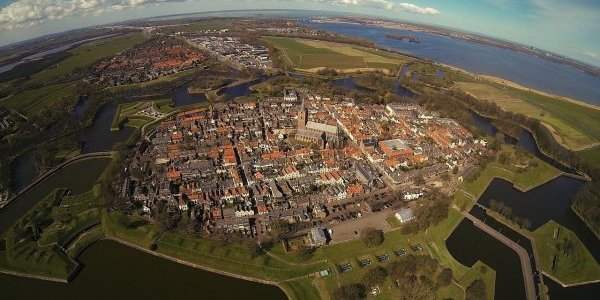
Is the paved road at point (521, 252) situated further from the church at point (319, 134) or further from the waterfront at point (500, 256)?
the church at point (319, 134)

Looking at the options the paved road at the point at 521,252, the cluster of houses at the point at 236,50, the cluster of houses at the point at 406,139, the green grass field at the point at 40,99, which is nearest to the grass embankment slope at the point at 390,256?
the paved road at the point at 521,252

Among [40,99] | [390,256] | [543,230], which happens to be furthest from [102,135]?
[543,230]

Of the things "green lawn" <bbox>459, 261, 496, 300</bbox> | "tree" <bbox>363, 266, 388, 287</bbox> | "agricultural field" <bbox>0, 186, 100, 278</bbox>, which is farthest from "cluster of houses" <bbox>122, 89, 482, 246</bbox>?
"green lawn" <bbox>459, 261, 496, 300</bbox>

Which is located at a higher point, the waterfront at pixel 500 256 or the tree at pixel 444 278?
the tree at pixel 444 278

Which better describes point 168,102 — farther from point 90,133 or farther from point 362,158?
point 362,158

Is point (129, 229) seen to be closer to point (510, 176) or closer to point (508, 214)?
point (508, 214)

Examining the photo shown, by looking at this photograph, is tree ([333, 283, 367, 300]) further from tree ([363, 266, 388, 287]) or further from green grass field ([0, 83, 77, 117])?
green grass field ([0, 83, 77, 117])

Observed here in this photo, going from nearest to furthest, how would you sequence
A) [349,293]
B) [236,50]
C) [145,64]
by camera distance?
[349,293] → [145,64] → [236,50]
